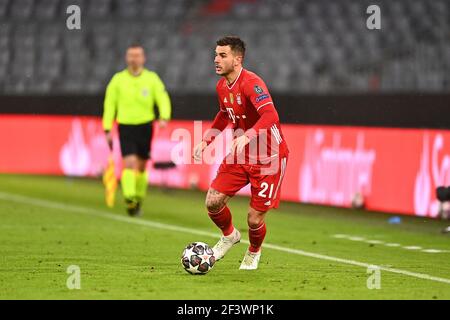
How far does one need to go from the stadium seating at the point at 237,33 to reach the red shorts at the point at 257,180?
10.9 metres

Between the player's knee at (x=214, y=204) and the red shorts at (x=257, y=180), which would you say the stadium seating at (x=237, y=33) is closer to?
the red shorts at (x=257, y=180)

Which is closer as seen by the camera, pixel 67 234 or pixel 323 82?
pixel 67 234


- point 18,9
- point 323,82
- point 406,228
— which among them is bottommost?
point 406,228

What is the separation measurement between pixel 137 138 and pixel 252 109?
19.8ft

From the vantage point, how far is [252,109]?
9609 millimetres

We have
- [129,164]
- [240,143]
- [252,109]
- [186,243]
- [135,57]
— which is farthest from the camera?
[135,57]

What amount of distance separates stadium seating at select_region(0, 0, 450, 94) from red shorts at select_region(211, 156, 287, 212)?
10924 millimetres

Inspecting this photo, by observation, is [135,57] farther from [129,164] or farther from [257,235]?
[257,235]

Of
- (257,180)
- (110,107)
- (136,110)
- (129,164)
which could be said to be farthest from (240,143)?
(110,107)

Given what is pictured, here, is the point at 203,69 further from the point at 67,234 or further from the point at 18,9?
the point at 67,234

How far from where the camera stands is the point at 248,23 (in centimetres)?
2512
